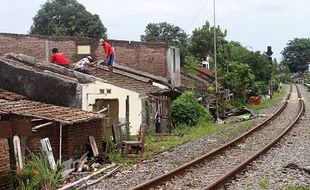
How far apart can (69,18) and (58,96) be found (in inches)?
1623

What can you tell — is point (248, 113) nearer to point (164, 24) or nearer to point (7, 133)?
point (7, 133)

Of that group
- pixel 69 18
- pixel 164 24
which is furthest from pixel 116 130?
pixel 164 24

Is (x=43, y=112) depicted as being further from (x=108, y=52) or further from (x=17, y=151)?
(x=108, y=52)

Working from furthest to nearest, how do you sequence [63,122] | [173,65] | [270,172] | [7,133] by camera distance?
[173,65] → [63,122] → [270,172] → [7,133]

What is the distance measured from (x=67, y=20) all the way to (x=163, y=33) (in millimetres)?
27619

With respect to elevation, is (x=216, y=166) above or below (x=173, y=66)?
below

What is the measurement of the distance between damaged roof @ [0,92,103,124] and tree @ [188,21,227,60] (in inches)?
2000

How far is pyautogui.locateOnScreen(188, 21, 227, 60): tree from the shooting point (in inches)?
2608

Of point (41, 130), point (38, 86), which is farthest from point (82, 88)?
point (41, 130)

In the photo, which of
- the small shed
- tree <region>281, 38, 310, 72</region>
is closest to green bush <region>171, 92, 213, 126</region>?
the small shed

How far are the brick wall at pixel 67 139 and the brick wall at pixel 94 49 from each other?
51.5 feet

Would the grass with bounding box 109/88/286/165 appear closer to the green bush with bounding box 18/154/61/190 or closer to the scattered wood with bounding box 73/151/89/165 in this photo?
the scattered wood with bounding box 73/151/89/165

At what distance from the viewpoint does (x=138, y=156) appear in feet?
50.9

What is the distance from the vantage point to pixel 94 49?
101 ft
